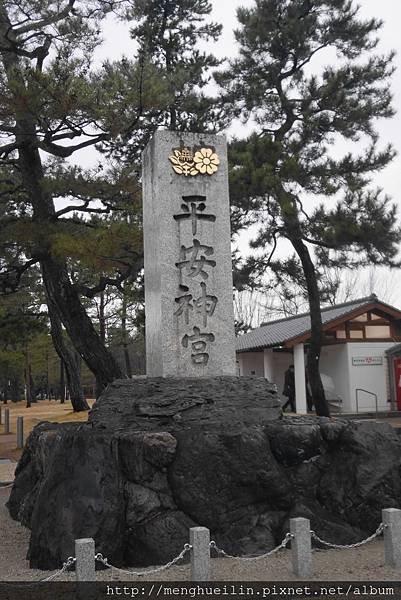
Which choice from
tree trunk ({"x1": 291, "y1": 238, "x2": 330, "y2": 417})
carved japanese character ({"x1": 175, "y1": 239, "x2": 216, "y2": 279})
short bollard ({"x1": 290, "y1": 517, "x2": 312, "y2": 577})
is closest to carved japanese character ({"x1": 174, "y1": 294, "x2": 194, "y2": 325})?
carved japanese character ({"x1": 175, "y1": 239, "x2": 216, "y2": 279})

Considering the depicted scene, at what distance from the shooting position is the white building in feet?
70.0

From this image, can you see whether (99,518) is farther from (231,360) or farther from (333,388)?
(333,388)

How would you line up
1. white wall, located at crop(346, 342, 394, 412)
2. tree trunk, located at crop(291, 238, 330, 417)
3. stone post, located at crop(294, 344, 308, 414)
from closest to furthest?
1. tree trunk, located at crop(291, 238, 330, 417)
2. stone post, located at crop(294, 344, 308, 414)
3. white wall, located at crop(346, 342, 394, 412)

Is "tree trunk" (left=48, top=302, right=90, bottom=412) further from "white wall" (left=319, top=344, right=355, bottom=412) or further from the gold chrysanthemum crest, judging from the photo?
the gold chrysanthemum crest

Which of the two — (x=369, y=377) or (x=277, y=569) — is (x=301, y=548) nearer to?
(x=277, y=569)

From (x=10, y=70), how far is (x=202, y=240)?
635 centimetres

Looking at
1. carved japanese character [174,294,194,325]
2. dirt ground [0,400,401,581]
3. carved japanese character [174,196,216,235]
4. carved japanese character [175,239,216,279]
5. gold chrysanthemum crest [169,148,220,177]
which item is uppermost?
gold chrysanthemum crest [169,148,220,177]

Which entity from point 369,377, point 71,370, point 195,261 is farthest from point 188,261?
point 369,377

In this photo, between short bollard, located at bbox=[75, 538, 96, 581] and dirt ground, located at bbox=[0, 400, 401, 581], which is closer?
short bollard, located at bbox=[75, 538, 96, 581]

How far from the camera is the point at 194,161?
7.71m

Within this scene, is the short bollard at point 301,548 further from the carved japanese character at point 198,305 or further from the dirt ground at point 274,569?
the carved japanese character at point 198,305

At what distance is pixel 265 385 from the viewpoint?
7.25 meters

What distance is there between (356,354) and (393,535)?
1740 cm

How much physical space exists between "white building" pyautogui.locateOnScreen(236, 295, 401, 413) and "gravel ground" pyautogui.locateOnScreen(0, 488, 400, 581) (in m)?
15.2
